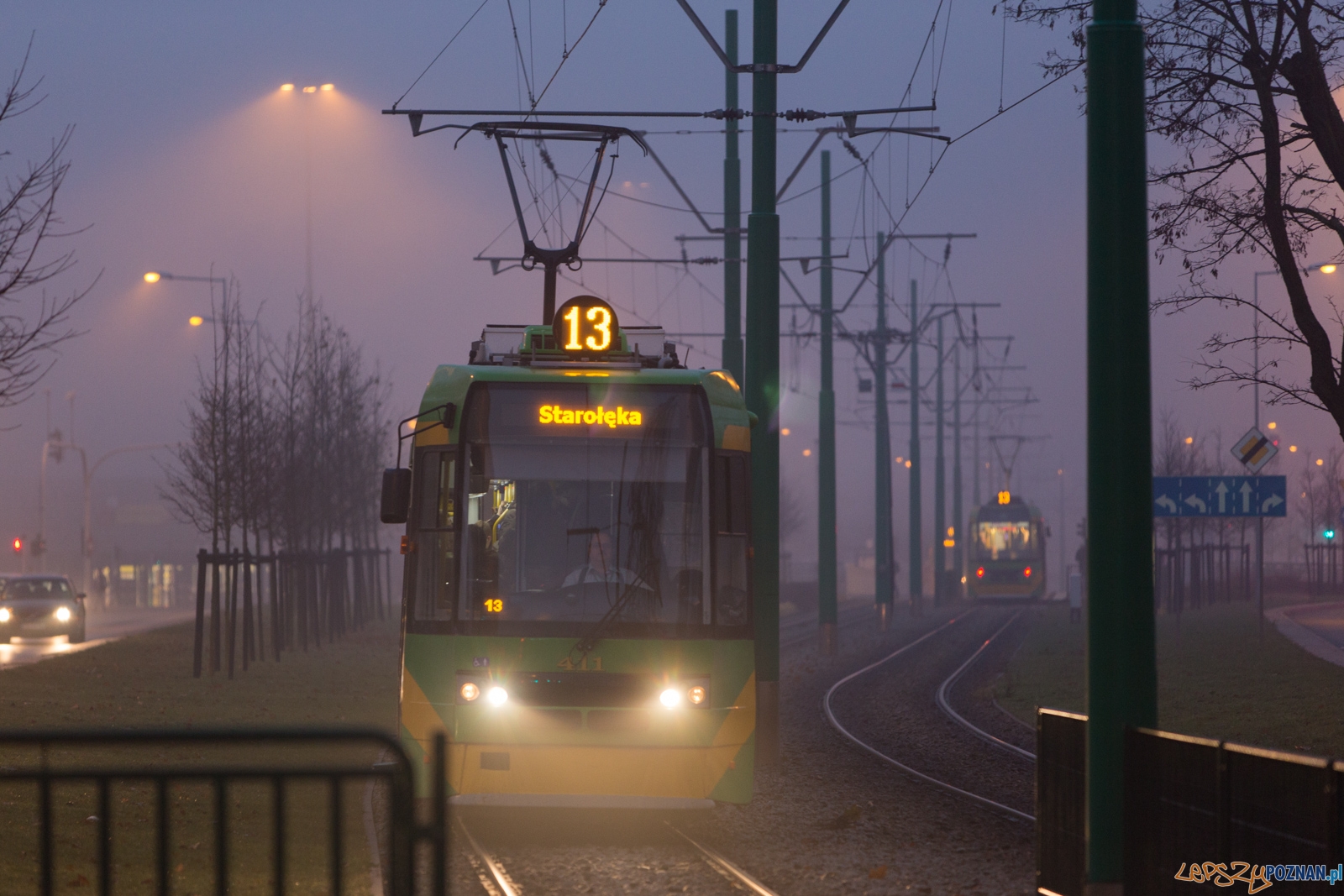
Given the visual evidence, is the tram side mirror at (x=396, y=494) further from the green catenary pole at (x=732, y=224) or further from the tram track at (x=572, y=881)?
the green catenary pole at (x=732, y=224)

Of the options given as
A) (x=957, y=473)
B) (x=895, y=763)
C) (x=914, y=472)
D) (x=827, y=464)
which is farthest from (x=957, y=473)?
(x=895, y=763)

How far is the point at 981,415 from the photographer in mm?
81438

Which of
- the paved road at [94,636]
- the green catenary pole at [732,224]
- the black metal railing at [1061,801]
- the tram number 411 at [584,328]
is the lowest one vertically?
the paved road at [94,636]

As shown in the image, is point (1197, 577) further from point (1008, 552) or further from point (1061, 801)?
point (1061, 801)

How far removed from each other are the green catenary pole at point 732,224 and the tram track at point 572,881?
38.4 feet

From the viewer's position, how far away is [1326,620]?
4069 cm

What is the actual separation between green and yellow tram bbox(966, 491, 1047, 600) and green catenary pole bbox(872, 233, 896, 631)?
14.4m

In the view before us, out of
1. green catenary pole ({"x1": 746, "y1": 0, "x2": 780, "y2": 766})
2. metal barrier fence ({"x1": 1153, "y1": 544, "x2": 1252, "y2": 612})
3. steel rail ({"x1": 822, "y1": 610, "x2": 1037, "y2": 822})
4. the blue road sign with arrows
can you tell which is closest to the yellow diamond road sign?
the blue road sign with arrows

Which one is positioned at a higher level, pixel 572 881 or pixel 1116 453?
pixel 1116 453

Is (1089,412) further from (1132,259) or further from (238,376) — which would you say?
Answer: (238,376)

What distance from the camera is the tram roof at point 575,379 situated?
11.4 meters

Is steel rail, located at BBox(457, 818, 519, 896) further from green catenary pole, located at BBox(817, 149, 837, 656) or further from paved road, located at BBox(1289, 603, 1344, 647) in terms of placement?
paved road, located at BBox(1289, 603, 1344, 647)

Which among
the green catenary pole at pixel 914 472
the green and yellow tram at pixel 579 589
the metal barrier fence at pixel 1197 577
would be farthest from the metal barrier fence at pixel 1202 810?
the green catenary pole at pixel 914 472

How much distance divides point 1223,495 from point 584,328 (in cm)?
1306
